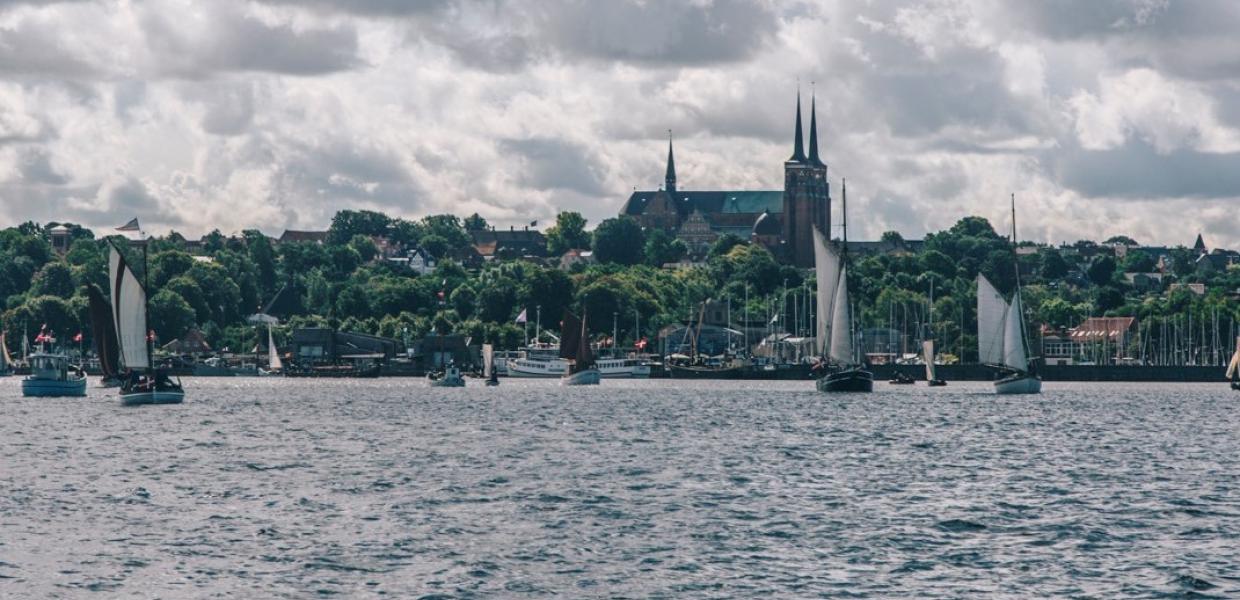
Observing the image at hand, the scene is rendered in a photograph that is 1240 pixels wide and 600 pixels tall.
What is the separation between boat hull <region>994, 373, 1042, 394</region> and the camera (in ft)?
537

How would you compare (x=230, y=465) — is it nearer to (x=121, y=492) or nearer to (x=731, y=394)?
(x=121, y=492)

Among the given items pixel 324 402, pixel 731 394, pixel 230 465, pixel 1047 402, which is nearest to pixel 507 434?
pixel 230 465

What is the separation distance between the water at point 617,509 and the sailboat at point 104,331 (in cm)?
3340

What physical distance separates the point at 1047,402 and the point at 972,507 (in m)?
90.6

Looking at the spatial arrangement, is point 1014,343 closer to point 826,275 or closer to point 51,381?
point 826,275

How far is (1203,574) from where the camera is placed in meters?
49.0

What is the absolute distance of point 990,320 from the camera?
16338 centimetres

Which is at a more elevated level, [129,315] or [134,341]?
[129,315]

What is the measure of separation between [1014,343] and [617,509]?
10629cm

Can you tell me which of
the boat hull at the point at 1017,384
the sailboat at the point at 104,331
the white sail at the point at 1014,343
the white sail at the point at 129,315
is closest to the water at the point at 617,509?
the white sail at the point at 129,315

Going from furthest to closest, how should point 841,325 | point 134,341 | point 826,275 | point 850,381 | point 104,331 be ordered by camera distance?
1. point 850,381
2. point 826,275
3. point 841,325
4. point 104,331
5. point 134,341

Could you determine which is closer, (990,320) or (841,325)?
(841,325)

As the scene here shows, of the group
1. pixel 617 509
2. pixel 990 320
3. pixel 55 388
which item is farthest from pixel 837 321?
pixel 617 509

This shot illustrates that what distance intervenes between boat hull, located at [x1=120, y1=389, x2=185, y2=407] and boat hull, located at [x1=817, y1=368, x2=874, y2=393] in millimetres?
46990
